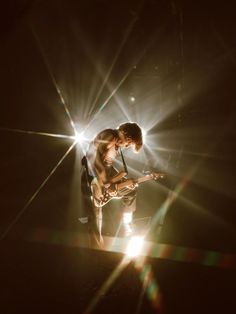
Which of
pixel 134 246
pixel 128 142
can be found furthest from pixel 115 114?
pixel 134 246

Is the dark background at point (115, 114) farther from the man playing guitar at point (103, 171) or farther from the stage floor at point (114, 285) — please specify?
the man playing guitar at point (103, 171)

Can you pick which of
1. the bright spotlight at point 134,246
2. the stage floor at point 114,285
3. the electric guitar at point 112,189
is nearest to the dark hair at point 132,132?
the electric guitar at point 112,189

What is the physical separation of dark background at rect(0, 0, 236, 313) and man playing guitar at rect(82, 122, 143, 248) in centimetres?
66

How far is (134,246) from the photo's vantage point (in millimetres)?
3986

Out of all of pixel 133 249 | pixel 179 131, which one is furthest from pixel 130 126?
pixel 179 131

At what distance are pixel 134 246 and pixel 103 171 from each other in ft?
3.81

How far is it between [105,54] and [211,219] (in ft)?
13.0

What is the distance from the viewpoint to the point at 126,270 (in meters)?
3.71

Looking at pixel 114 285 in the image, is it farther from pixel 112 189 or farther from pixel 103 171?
pixel 103 171

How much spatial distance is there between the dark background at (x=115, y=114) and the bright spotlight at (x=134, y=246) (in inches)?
11.6

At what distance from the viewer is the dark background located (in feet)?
15.6

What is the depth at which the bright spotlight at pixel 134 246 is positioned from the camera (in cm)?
383

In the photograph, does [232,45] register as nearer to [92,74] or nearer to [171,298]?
[92,74]

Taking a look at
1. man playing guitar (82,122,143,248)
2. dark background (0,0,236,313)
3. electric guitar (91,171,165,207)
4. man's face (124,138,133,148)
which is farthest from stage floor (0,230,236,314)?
man's face (124,138,133,148)
